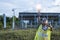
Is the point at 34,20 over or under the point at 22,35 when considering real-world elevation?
under

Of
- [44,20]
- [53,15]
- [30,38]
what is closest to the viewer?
[44,20]

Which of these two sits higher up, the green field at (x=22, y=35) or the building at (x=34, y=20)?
the green field at (x=22, y=35)

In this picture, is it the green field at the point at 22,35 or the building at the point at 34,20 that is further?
the building at the point at 34,20

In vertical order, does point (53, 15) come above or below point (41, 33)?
below

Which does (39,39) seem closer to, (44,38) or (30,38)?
(44,38)

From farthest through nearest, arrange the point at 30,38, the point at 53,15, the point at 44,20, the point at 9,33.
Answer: the point at 53,15 < the point at 9,33 < the point at 30,38 < the point at 44,20

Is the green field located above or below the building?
above

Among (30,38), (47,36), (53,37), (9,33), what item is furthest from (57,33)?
(47,36)

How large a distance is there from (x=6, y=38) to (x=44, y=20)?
8.08m

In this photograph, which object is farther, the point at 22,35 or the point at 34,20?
the point at 34,20

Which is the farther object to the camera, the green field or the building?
the building

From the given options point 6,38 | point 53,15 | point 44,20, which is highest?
point 44,20

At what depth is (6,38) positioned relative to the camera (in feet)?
50.3

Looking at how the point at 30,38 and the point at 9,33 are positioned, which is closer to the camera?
the point at 30,38
